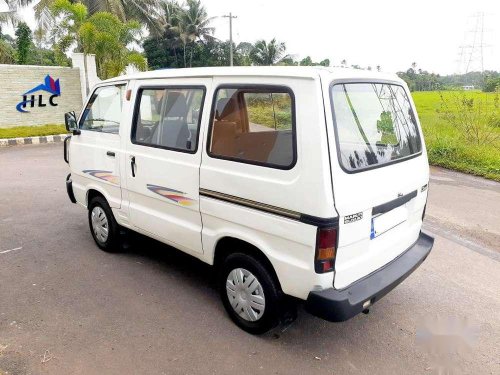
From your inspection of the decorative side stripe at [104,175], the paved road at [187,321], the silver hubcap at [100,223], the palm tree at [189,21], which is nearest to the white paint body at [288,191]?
the decorative side stripe at [104,175]

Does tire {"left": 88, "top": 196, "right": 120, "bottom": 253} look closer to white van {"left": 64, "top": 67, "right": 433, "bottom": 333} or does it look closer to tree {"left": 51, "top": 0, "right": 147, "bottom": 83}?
white van {"left": 64, "top": 67, "right": 433, "bottom": 333}

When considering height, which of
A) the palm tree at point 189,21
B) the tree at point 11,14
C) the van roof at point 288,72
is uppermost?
the palm tree at point 189,21

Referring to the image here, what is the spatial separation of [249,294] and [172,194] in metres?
1.05

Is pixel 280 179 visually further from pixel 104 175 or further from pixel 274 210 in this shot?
pixel 104 175

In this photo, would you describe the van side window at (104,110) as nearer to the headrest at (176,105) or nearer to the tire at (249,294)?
the headrest at (176,105)

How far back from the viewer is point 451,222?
5.59 meters

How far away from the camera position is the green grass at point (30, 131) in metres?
12.3

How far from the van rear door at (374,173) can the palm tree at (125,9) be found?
17668 millimetres

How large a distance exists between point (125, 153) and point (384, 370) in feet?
9.19

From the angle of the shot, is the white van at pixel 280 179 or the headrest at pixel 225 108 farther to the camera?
the headrest at pixel 225 108

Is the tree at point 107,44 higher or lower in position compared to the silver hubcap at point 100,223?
higher

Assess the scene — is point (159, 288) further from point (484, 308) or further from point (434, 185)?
point (434, 185)

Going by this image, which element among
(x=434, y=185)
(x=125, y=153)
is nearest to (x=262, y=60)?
(x=434, y=185)

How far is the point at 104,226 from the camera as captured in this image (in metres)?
4.37
